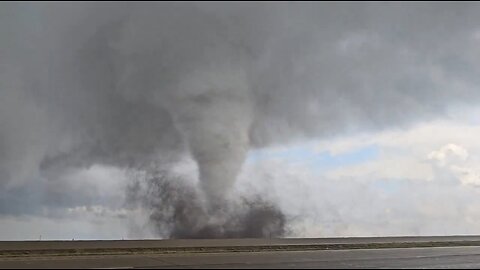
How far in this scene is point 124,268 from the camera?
82.5ft

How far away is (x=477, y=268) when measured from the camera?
28.4m

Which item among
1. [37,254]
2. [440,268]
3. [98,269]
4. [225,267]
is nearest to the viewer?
[98,269]

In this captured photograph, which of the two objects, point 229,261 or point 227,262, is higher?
point 229,261

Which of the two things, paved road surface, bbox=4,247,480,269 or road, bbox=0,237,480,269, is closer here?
paved road surface, bbox=4,247,480,269

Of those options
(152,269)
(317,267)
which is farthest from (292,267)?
(152,269)

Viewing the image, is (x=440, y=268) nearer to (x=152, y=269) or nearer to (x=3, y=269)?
(x=152, y=269)

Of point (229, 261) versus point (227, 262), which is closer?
point (227, 262)

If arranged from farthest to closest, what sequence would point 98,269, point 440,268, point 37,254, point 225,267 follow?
1. point 37,254
2. point 440,268
3. point 225,267
4. point 98,269

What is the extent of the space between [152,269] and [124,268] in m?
1.35

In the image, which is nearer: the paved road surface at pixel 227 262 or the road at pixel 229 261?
the paved road surface at pixel 227 262

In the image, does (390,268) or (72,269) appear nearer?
(72,269)

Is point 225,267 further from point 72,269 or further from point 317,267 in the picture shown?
point 72,269

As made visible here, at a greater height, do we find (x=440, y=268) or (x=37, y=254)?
(x=37, y=254)

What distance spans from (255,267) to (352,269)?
4805 mm
